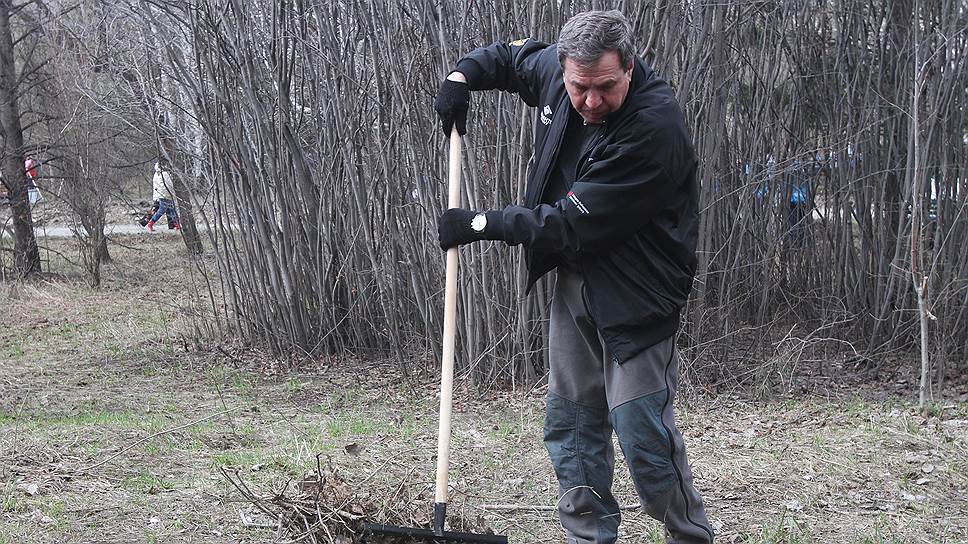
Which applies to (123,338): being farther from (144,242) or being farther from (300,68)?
(144,242)

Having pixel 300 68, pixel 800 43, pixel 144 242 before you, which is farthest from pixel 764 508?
pixel 144 242

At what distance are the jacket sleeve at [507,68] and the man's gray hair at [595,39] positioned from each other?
648 mm

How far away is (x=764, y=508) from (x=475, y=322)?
2.63 meters

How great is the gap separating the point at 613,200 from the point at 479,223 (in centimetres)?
47

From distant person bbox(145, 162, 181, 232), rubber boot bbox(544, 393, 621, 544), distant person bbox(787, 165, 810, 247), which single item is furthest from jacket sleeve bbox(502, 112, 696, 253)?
distant person bbox(145, 162, 181, 232)

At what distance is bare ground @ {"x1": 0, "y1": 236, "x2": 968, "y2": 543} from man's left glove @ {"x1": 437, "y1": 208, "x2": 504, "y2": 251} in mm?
1065

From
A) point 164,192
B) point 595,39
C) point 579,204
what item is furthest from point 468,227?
point 164,192

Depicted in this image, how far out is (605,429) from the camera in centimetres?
343

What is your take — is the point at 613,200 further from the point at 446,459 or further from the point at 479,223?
the point at 446,459

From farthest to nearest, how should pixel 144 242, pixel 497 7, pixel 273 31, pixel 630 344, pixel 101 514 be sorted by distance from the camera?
1. pixel 144 242
2. pixel 273 31
3. pixel 497 7
4. pixel 101 514
5. pixel 630 344

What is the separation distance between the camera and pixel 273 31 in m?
7.41

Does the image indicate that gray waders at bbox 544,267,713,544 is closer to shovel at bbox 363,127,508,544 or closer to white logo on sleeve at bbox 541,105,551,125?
shovel at bbox 363,127,508,544

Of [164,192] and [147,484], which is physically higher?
[164,192]

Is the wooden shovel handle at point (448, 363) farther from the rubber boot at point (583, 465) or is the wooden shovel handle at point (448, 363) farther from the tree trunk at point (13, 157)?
the tree trunk at point (13, 157)
